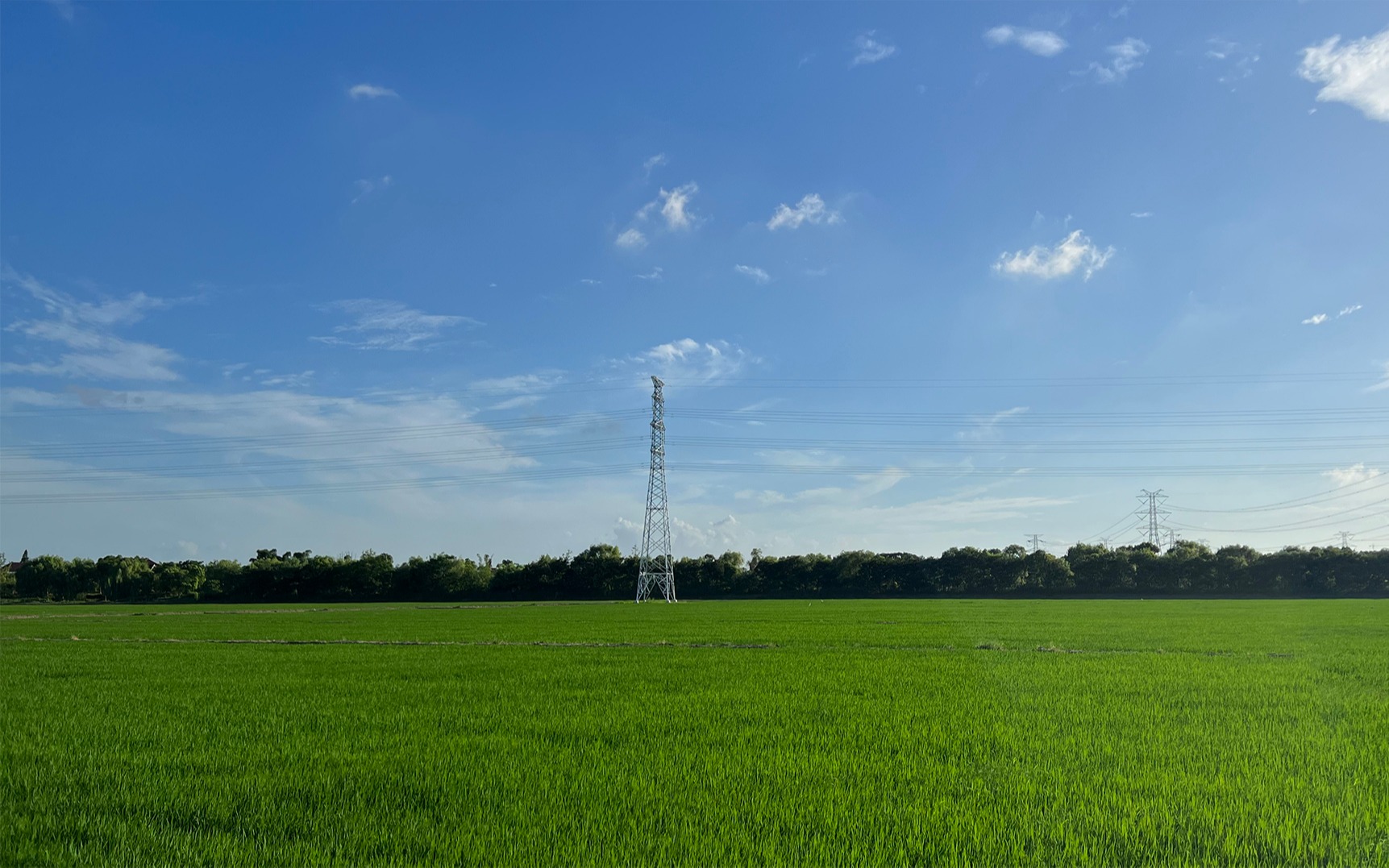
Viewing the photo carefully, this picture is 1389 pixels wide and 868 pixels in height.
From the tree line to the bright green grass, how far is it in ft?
300

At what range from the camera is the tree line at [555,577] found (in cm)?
10488

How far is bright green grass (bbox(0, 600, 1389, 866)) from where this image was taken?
575 centimetres

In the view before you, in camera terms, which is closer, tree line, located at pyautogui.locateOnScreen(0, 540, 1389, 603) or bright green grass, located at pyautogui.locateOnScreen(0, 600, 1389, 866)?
bright green grass, located at pyautogui.locateOnScreen(0, 600, 1389, 866)

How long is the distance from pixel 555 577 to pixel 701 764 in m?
107

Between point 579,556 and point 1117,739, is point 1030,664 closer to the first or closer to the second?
point 1117,739

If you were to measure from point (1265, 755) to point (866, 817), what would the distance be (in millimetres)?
5107

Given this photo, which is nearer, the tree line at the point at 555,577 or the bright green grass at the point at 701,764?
the bright green grass at the point at 701,764

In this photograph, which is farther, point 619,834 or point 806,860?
point 619,834

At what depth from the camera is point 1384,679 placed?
51.5 feet

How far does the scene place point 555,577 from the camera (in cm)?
11162

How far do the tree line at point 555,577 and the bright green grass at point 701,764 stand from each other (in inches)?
3595

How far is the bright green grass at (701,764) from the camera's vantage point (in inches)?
226

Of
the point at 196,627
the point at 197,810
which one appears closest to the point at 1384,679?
the point at 197,810

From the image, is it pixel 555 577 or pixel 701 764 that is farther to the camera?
pixel 555 577
